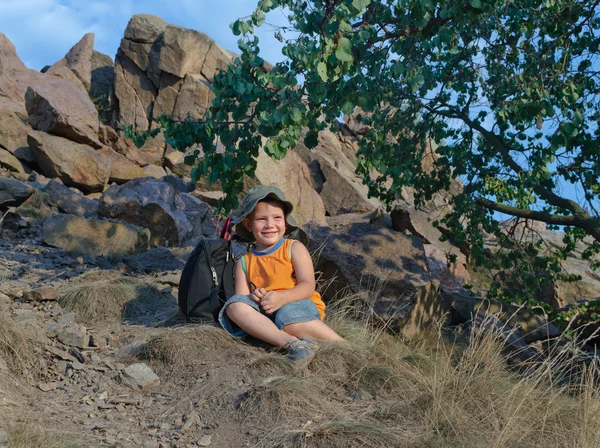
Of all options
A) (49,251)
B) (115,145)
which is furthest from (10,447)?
(115,145)

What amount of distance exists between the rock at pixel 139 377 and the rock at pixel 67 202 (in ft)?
28.0

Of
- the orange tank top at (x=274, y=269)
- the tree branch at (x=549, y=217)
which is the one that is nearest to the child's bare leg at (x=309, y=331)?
the orange tank top at (x=274, y=269)

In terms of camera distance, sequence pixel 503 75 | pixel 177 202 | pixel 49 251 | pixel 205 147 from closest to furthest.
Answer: pixel 205 147, pixel 503 75, pixel 49 251, pixel 177 202

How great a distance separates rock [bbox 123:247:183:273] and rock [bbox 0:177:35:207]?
11.9 feet

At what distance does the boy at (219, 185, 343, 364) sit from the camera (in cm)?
495

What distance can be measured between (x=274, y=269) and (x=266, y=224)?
378mm

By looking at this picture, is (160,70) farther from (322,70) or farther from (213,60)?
(322,70)

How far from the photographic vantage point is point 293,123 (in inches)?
209

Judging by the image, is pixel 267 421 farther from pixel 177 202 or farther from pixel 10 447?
pixel 177 202

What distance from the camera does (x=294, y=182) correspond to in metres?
19.6

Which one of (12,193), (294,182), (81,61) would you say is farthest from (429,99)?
(81,61)

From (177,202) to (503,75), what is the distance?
8123 millimetres

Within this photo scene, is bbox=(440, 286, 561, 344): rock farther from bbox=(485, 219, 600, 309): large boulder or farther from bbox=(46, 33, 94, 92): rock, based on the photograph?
bbox=(46, 33, 94, 92): rock

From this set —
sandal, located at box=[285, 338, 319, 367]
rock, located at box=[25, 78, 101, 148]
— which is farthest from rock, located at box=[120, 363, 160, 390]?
rock, located at box=[25, 78, 101, 148]
